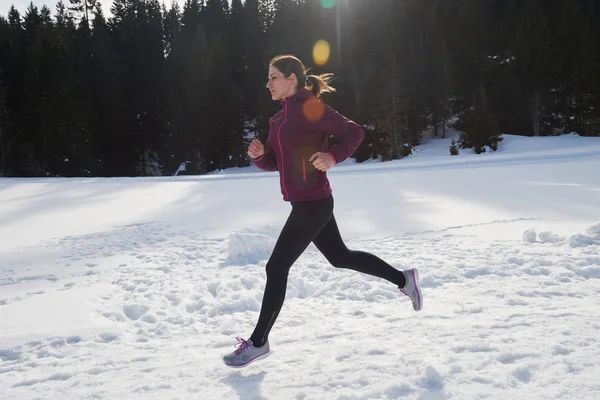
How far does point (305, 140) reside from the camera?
281 cm

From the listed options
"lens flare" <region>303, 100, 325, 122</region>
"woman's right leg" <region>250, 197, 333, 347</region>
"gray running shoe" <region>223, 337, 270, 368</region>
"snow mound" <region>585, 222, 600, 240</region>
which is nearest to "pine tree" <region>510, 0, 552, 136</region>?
"snow mound" <region>585, 222, 600, 240</region>

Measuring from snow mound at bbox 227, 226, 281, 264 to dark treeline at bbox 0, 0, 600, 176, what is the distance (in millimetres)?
25350

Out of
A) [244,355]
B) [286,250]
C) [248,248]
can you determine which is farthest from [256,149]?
[248,248]

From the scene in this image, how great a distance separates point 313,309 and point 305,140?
61.8 inches

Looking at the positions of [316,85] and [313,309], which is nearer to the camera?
[316,85]

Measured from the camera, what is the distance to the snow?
8.34 ft

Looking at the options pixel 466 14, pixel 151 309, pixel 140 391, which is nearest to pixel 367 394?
pixel 140 391

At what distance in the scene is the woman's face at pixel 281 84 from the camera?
288 cm

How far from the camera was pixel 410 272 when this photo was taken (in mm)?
3406

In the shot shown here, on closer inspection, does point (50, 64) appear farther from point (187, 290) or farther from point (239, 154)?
point (187, 290)

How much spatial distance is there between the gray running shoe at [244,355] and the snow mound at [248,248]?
241cm

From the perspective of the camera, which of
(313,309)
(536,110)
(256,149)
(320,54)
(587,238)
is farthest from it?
(320,54)

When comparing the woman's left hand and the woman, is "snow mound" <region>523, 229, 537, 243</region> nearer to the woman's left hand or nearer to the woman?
the woman

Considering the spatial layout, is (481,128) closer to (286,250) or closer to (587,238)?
(587,238)
